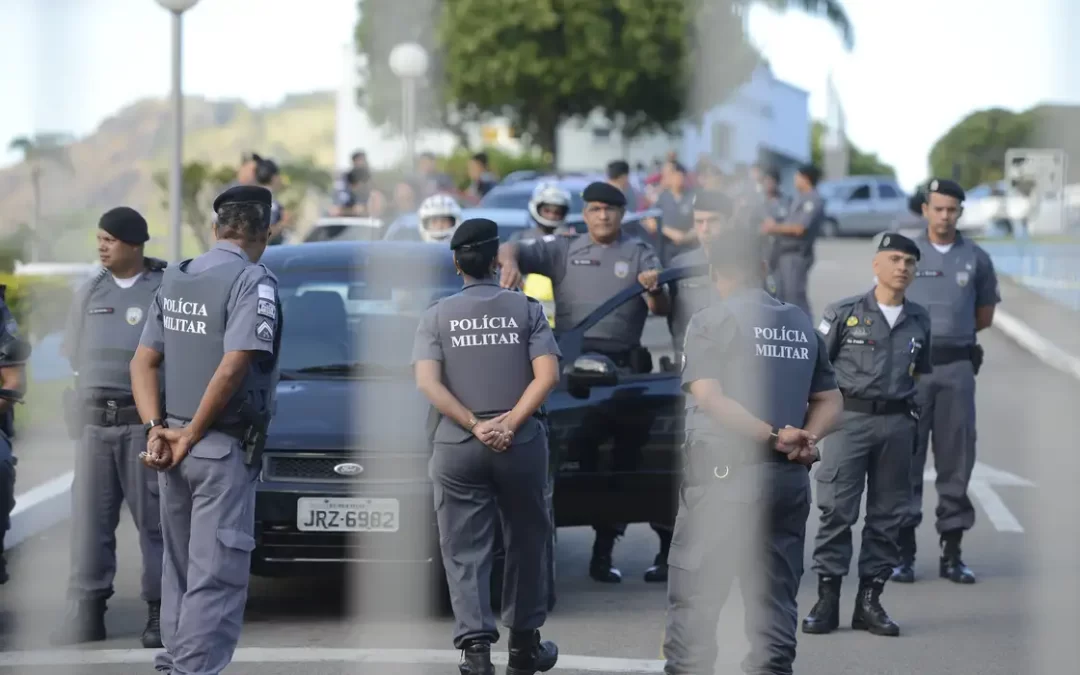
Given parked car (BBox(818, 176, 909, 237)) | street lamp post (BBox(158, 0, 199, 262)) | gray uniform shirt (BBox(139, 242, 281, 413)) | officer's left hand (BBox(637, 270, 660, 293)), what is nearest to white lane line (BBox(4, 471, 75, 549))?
street lamp post (BBox(158, 0, 199, 262))

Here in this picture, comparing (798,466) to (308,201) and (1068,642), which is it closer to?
(1068,642)

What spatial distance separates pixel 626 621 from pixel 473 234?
1.94m

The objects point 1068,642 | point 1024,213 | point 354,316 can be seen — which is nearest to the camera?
point 1024,213

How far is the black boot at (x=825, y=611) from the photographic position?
666cm

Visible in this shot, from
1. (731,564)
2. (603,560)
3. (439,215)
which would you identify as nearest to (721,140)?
(731,564)

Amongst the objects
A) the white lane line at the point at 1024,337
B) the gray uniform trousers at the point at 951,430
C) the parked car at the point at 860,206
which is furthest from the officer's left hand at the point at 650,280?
the parked car at the point at 860,206

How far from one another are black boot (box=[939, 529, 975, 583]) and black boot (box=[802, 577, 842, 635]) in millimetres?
1154

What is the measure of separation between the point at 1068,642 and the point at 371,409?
3163 mm

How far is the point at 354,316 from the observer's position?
7.33 metres

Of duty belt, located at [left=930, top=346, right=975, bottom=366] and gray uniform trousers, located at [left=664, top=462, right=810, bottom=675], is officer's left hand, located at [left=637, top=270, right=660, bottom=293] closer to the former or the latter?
duty belt, located at [left=930, top=346, right=975, bottom=366]

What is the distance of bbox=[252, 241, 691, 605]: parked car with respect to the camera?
233 inches

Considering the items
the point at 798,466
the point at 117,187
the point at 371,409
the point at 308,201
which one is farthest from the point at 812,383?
the point at 308,201

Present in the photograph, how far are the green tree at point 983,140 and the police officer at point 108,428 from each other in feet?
12.1

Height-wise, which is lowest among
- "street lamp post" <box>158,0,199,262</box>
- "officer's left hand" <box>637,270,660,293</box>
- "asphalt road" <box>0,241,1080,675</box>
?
"asphalt road" <box>0,241,1080,675</box>
